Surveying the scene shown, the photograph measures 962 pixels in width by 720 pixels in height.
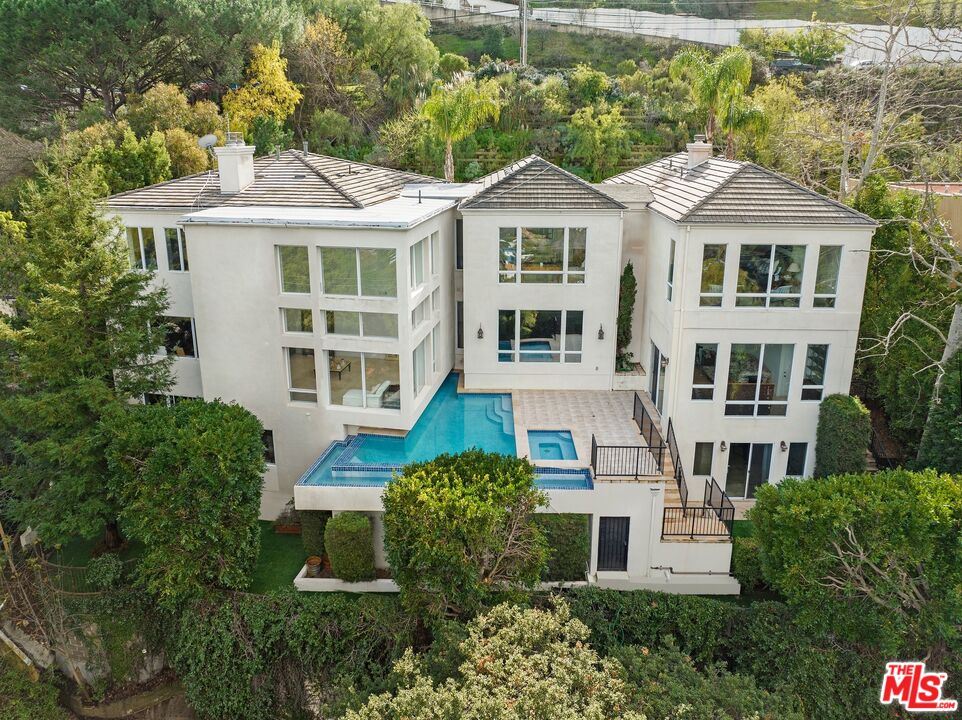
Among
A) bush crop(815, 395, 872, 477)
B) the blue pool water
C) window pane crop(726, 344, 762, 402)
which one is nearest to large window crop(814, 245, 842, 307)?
window pane crop(726, 344, 762, 402)

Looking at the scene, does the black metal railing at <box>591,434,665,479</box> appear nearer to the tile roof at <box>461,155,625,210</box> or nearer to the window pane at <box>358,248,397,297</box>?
the window pane at <box>358,248,397,297</box>

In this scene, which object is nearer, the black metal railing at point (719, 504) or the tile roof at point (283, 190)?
the black metal railing at point (719, 504)

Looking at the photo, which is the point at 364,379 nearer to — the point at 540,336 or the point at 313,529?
the point at 313,529

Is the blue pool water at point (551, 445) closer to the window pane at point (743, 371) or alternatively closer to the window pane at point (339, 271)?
the window pane at point (743, 371)

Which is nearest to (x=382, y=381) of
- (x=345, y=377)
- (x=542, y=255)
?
(x=345, y=377)

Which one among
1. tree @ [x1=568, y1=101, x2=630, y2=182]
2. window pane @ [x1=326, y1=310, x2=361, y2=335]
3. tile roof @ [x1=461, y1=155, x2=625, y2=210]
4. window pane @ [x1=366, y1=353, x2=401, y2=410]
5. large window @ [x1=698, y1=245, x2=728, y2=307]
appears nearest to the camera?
large window @ [x1=698, y1=245, x2=728, y2=307]

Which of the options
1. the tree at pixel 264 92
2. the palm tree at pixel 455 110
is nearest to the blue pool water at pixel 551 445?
the palm tree at pixel 455 110

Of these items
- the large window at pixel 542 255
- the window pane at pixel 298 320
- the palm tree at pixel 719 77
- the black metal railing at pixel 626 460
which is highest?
the palm tree at pixel 719 77
